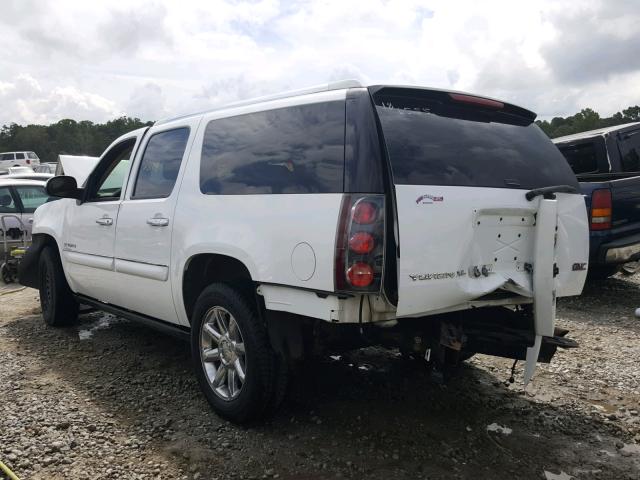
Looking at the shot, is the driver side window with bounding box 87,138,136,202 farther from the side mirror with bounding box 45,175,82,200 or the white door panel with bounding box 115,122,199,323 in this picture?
the white door panel with bounding box 115,122,199,323

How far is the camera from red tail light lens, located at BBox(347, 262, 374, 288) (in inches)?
109

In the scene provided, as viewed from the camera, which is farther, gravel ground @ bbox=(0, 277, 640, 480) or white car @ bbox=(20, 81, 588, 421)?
gravel ground @ bbox=(0, 277, 640, 480)

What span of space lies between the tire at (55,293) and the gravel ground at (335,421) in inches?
26.6

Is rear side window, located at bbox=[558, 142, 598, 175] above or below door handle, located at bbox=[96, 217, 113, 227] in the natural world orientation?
above

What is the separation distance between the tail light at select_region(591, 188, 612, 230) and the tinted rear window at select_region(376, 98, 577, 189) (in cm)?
285

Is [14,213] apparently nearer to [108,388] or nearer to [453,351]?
[108,388]

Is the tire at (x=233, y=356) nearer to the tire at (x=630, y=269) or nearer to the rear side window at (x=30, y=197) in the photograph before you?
the tire at (x=630, y=269)

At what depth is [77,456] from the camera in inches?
127

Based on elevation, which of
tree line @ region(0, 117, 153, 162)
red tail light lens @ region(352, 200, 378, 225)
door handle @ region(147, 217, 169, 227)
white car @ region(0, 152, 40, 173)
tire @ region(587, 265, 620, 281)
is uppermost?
tree line @ region(0, 117, 153, 162)

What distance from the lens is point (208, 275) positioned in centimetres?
390


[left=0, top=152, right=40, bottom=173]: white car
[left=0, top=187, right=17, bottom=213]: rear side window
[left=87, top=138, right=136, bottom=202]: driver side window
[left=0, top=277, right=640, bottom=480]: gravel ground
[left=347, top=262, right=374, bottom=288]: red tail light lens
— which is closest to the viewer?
[left=347, top=262, right=374, bottom=288]: red tail light lens

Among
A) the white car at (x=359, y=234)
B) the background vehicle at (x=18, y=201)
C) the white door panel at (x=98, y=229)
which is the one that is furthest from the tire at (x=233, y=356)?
the background vehicle at (x=18, y=201)

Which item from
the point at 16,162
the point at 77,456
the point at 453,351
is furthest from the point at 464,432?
the point at 16,162

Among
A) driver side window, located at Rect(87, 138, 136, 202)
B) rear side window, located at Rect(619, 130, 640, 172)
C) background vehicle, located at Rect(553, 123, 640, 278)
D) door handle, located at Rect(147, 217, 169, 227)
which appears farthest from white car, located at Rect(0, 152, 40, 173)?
background vehicle, located at Rect(553, 123, 640, 278)
